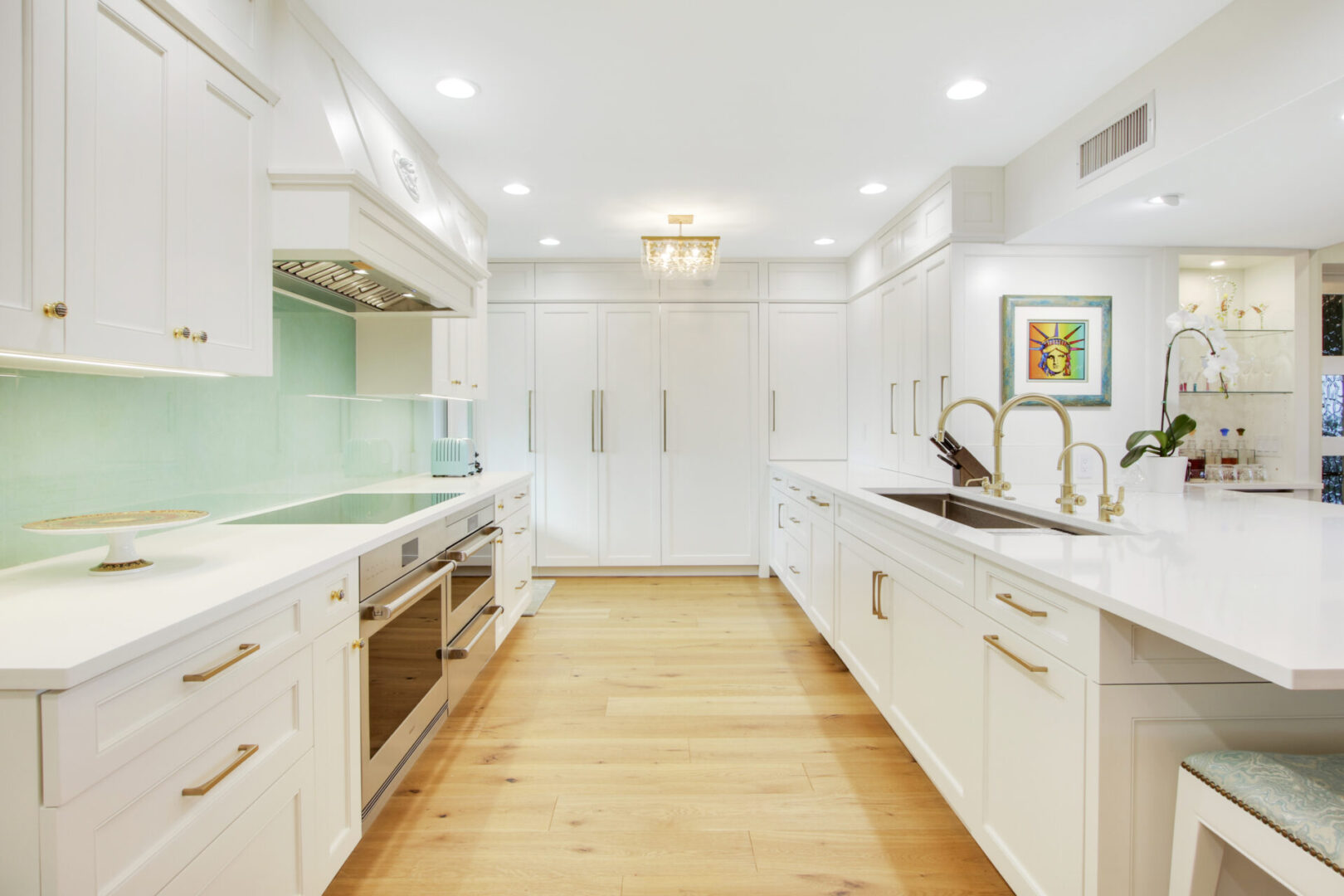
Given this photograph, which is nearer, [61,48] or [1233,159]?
[61,48]

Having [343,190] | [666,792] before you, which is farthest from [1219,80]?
[666,792]

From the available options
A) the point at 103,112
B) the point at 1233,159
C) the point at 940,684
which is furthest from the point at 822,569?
the point at 103,112

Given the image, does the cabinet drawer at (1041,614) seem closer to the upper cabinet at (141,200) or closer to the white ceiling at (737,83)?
the white ceiling at (737,83)

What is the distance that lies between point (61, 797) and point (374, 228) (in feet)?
5.30

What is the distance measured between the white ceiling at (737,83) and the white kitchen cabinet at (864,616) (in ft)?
5.67

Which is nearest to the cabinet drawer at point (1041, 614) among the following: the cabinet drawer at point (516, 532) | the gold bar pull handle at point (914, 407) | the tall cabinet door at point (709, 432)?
the gold bar pull handle at point (914, 407)

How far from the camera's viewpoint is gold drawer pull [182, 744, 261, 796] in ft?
3.39

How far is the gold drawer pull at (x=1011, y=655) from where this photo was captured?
127 centimetres

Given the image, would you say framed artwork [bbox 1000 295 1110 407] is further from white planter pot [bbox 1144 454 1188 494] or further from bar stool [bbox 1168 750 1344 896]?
bar stool [bbox 1168 750 1344 896]

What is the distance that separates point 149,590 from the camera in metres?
1.15

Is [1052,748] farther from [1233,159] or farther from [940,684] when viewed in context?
[1233,159]

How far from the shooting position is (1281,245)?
10.1ft

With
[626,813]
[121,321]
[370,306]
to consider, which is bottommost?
[626,813]

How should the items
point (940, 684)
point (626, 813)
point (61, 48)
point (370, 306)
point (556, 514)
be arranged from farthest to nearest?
point (556, 514) < point (370, 306) < point (626, 813) < point (940, 684) < point (61, 48)
